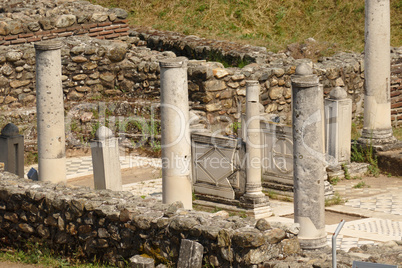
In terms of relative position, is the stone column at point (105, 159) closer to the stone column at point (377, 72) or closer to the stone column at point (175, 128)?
the stone column at point (175, 128)

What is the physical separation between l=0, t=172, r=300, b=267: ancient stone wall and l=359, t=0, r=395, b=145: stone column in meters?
5.35

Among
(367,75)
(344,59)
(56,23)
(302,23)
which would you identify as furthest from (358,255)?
(302,23)

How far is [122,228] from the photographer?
8.98 metres

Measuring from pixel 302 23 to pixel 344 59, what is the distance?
3.45 metres

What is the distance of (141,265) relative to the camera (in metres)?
8.45

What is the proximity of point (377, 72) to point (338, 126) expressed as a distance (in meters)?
1.03

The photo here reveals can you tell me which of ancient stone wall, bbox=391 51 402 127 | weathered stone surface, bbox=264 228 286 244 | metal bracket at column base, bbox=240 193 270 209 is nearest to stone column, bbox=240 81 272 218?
metal bracket at column base, bbox=240 193 270 209

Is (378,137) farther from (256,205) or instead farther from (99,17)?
(99,17)

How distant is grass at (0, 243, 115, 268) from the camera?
9277 millimetres

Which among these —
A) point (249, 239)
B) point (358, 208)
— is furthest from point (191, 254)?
point (358, 208)

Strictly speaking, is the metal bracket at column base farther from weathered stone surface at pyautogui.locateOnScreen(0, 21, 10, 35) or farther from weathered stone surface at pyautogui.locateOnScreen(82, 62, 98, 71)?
weathered stone surface at pyautogui.locateOnScreen(0, 21, 10, 35)

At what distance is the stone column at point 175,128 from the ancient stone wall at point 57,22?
757 cm

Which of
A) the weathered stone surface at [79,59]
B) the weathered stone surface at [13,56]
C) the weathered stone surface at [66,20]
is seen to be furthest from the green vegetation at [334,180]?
the weathered stone surface at [66,20]

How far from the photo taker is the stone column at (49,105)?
36.6 ft
